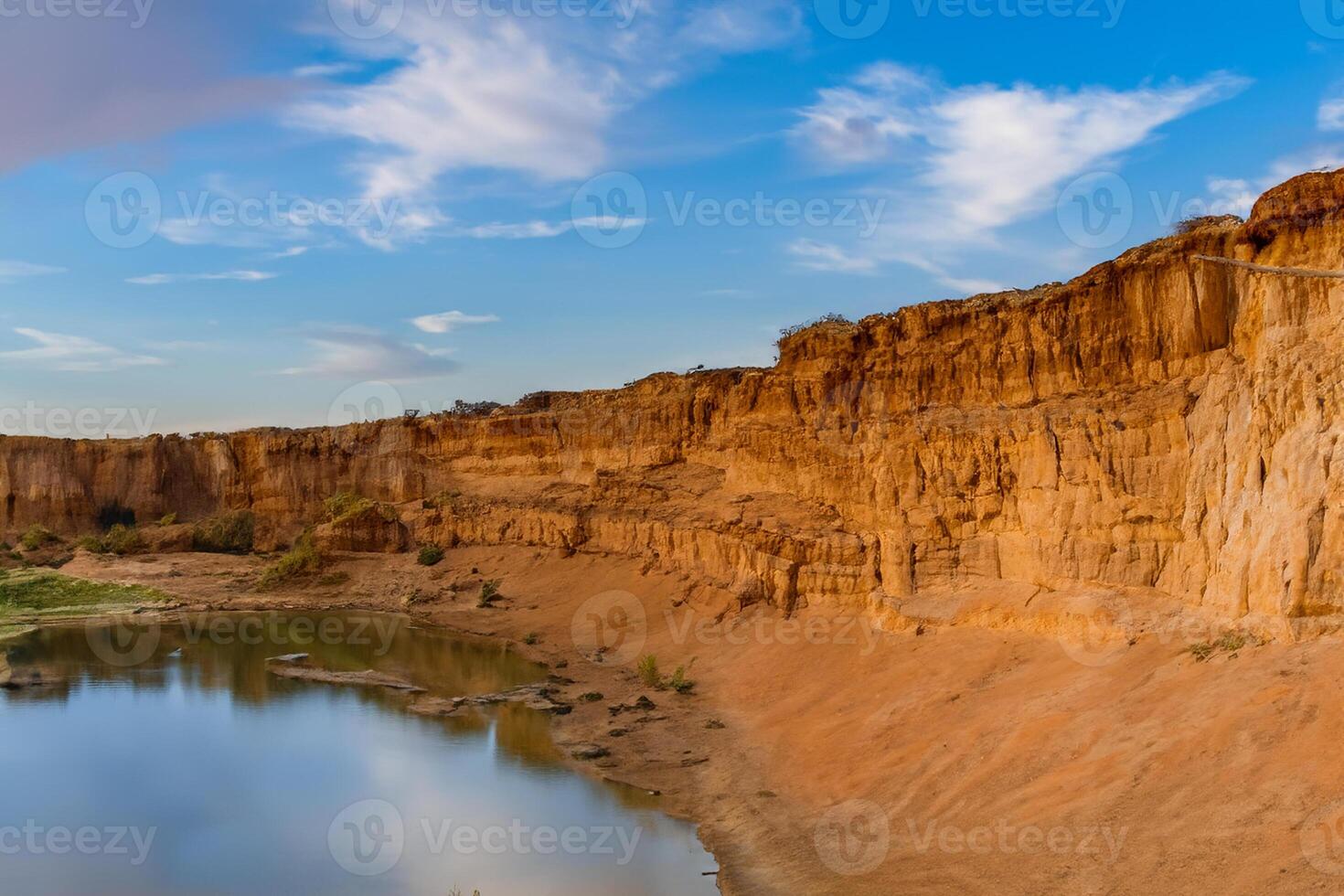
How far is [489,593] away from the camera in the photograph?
3253cm

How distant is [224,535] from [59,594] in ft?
29.1

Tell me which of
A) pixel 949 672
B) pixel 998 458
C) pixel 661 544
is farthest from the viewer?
pixel 661 544

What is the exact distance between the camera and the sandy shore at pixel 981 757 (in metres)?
9.64

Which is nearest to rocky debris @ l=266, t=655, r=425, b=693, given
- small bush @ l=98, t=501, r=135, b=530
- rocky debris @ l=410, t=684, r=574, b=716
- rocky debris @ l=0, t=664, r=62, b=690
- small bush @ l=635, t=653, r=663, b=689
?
rocky debris @ l=410, t=684, r=574, b=716

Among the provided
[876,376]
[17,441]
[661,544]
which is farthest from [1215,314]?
[17,441]

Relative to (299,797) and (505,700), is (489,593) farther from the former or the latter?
(299,797)

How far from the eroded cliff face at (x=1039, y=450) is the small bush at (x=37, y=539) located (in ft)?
70.6

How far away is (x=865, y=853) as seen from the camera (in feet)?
39.8

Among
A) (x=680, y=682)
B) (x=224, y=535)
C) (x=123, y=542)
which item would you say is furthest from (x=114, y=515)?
(x=680, y=682)

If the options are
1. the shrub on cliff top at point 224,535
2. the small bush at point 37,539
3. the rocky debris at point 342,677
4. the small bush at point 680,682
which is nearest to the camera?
the small bush at point 680,682

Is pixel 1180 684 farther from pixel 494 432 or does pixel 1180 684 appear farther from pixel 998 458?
pixel 494 432

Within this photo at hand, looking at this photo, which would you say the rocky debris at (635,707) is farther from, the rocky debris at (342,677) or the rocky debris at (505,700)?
the rocky debris at (342,677)

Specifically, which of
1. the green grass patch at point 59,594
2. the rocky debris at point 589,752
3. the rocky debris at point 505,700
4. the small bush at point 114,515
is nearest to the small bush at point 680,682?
the rocky debris at point 505,700

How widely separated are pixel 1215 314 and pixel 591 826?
11915 mm
